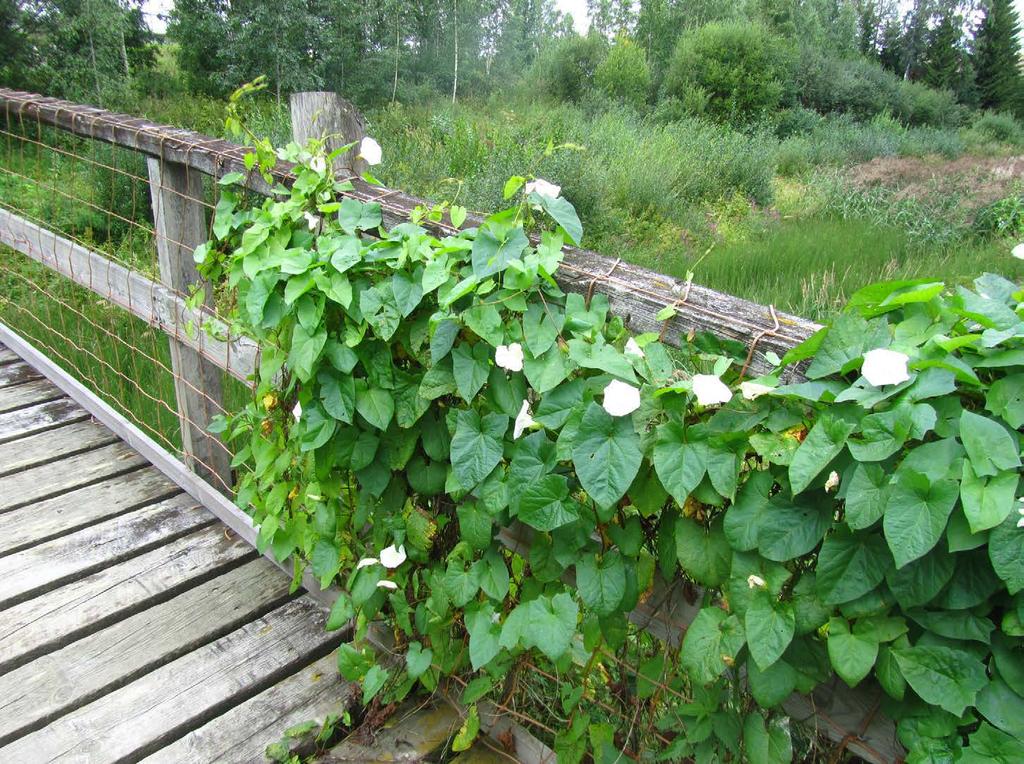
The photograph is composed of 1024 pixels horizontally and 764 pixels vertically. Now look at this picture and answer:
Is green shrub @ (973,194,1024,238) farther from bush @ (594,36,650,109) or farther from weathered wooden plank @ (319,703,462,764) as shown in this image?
bush @ (594,36,650,109)

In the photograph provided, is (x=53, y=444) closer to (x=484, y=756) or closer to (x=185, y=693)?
(x=185, y=693)

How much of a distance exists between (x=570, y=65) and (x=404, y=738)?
17385 mm

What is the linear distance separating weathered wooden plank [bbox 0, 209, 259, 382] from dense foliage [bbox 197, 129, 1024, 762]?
0.19 m

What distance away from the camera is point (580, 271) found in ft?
4.20

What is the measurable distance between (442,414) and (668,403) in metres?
0.53

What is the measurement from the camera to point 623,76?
16.4 metres

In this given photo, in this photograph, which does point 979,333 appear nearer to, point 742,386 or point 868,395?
point 868,395

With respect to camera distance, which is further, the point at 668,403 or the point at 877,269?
the point at 877,269

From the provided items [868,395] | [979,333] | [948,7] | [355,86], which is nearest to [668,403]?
[868,395]

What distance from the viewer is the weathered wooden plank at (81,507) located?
229 centimetres

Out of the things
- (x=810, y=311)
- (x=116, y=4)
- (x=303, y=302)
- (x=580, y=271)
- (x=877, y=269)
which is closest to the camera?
(x=580, y=271)

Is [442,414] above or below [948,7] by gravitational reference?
below

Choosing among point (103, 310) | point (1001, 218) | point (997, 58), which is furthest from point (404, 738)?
point (997, 58)

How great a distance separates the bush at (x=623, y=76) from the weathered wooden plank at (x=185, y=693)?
15.8 m
